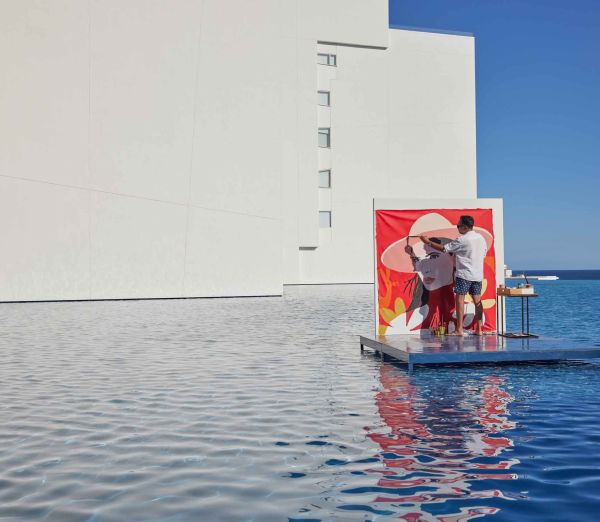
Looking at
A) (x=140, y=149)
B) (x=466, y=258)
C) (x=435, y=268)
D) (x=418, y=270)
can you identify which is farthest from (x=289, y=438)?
(x=140, y=149)

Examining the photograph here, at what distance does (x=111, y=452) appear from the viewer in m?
4.87

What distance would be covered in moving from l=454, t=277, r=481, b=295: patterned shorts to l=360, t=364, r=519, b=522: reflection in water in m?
2.64

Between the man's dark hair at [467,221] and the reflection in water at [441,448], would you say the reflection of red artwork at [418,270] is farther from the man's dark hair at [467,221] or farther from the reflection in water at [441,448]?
the reflection in water at [441,448]

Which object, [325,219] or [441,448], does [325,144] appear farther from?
[441,448]

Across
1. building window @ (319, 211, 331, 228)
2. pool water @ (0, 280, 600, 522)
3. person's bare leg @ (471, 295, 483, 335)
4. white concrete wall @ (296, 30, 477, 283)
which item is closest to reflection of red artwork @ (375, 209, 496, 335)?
person's bare leg @ (471, 295, 483, 335)

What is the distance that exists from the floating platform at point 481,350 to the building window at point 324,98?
3153 centimetres

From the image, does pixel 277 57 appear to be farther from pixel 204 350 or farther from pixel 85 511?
pixel 85 511

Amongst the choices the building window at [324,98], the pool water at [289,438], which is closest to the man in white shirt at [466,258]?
the pool water at [289,438]

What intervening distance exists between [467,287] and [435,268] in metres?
0.74

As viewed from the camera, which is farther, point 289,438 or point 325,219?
point 325,219

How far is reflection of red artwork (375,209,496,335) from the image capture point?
419 inches

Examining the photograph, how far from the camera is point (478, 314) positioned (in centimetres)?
1033

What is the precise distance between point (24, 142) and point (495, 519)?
23540 mm

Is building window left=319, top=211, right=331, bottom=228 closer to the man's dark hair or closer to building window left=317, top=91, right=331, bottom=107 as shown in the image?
building window left=317, top=91, right=331, bottom=107
